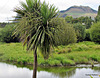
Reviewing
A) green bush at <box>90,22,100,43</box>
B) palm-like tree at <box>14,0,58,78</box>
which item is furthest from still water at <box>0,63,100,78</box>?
green bush at <box>90,22,100,43</box>

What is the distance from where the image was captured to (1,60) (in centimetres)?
2583

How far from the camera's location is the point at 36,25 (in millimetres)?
10062

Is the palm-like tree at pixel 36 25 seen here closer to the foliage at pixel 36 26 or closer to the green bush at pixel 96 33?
the foliage at pixel 36 26

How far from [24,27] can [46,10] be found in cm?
180

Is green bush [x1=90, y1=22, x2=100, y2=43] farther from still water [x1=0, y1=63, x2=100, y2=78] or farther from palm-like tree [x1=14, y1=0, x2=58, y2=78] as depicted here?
palm-like tree [x1=14, y1=0, x2=58, y2=78]

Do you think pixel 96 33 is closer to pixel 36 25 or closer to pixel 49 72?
pixel 49 72

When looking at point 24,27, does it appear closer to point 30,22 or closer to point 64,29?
point 30,22

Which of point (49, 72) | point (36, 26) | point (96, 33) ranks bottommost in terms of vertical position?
point (49, 72)

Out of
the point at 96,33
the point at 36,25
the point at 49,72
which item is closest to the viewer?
the point at 36,25

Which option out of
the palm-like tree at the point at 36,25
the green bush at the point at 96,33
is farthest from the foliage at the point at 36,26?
the green bush at the point at 96,33

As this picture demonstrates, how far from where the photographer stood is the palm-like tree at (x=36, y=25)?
32.7ft

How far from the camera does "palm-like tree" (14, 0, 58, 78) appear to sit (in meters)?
9.96

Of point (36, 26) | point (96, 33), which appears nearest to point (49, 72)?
point (36, 26)

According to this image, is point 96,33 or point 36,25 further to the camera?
point 96,33
